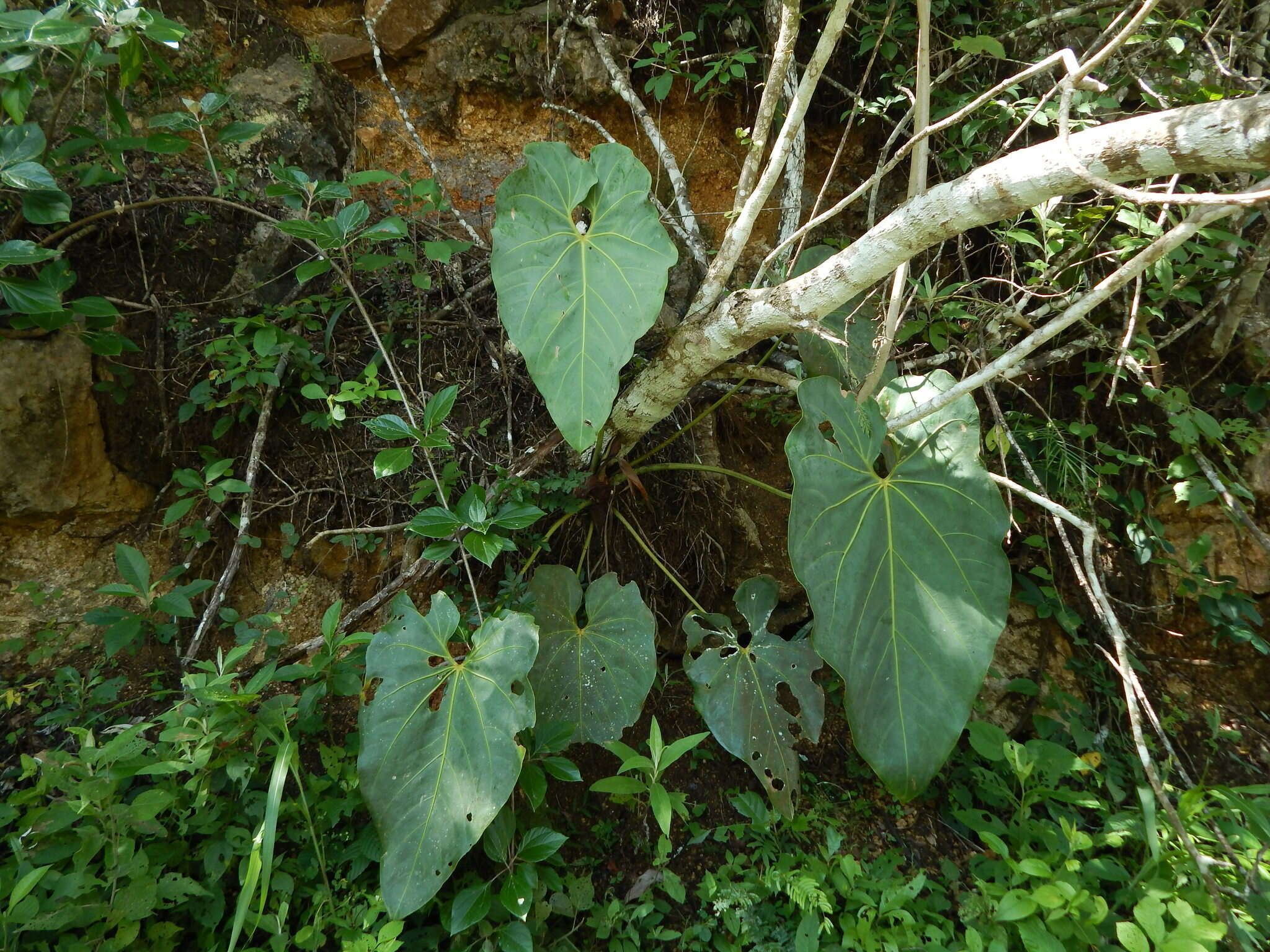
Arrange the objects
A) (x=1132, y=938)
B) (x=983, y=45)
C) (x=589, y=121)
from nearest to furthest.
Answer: (x=1132, y=938)
(x=983, y=45)
(x=589, y=121)

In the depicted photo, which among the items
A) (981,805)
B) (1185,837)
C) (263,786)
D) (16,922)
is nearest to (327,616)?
(263,786)

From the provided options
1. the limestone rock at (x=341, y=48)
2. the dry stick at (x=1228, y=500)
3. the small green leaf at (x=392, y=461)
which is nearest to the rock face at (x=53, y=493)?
the small green leaf at (x=392, y=461)

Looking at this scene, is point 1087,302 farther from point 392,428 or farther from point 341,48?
point 341,48

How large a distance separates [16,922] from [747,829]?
1392mm

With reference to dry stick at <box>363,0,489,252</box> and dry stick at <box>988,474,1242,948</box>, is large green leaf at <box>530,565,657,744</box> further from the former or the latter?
dry stick at <box>363,0,489,252</box>

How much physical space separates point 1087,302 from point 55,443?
90.1 inches

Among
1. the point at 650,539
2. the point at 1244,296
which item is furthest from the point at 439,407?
the point at 1244,296

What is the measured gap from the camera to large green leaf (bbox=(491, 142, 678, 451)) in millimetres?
1318

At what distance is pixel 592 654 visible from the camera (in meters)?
1.57

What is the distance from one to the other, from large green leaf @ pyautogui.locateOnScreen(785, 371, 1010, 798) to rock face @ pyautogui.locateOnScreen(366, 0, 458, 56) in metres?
2.04

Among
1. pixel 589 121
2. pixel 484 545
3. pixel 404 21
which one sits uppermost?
pixel 404 21

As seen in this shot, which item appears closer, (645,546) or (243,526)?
(243,526)

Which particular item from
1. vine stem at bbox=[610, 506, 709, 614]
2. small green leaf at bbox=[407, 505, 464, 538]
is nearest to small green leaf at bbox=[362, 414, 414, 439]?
small green leaf at bbox=[407, 505, 464, 538]

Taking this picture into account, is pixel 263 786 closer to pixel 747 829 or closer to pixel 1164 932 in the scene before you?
pixel 747 829
